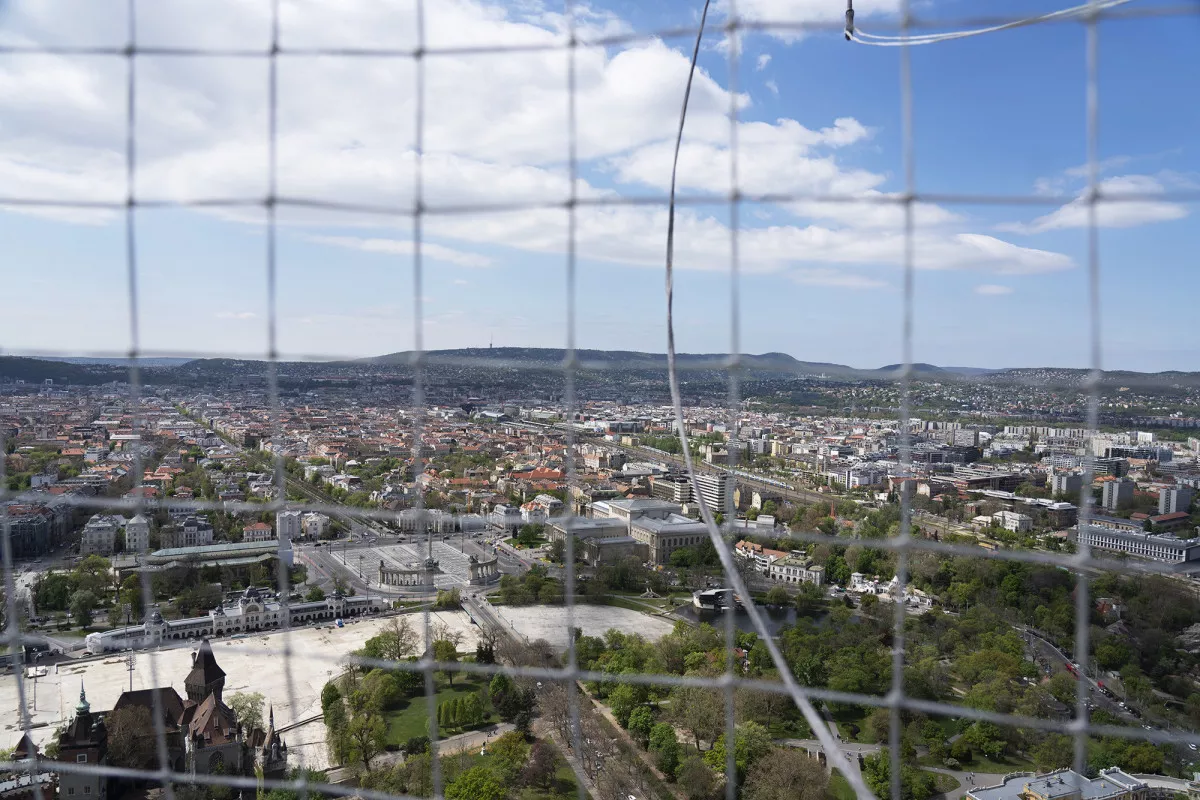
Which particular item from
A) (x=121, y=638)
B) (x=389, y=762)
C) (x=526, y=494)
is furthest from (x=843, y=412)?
(x=389, y=762)

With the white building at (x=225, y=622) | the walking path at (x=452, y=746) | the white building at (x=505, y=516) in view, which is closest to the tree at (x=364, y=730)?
the walking path at (x=452, y=746)

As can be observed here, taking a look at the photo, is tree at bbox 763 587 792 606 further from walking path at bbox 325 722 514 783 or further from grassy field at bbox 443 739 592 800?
walking path at bbox 325 722 514 783

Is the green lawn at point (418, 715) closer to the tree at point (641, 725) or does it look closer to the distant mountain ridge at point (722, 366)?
the tree at point (641, 725)

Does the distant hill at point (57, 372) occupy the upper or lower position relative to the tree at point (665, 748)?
upper

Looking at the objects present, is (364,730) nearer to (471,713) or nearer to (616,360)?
(471,713)

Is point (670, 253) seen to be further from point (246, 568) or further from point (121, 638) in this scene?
point (121, 638)

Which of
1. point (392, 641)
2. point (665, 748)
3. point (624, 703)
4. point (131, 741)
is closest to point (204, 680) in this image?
point (131, 741)
